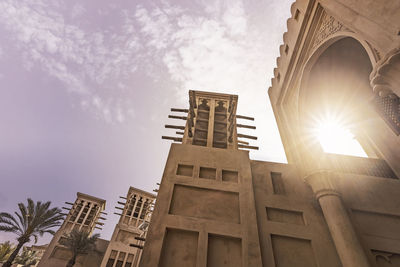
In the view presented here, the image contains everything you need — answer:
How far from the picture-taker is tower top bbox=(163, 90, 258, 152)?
873 cm

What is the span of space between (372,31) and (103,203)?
35.0 metres

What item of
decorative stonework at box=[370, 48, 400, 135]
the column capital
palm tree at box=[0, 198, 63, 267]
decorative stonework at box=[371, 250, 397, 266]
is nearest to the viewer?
decorative stonework at box=[370, 48, 400, 135]

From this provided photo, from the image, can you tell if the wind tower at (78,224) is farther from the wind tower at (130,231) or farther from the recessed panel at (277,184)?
the recessed panel at (277,184)

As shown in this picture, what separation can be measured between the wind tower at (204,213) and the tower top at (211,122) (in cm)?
176

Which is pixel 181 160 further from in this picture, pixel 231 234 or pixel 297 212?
pixel 297 212

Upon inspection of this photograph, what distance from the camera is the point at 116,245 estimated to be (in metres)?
23.8

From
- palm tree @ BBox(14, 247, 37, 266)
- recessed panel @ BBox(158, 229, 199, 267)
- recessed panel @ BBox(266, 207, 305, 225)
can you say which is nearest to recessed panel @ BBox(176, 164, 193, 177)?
recessed panel @ BBox(158, 229, 199, 267)

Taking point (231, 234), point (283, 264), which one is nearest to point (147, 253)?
point (231, 234)

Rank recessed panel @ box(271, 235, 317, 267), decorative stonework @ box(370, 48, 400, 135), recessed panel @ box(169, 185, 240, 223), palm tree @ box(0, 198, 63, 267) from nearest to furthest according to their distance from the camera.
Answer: decorative stonework @ box(370, 48, 400, 135), recessed panel @ box(271, 235, 317, 267), recessed panel @ box(169, 185, 240, 223), palm tree @ box(0, 198, 63, 267)

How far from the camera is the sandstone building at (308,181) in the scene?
448 centimetres

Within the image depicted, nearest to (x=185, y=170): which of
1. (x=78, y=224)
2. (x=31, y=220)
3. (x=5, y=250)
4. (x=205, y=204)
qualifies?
(x=205, y=204)

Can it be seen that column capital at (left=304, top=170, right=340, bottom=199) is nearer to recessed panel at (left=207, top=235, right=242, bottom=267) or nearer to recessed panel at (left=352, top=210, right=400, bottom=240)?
recessed panel at (left=352, top=210, right=400, bottom=240)

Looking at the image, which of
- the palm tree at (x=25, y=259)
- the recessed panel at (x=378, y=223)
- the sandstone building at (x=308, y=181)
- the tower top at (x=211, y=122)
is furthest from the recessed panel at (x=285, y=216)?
the palm tree at (x=25, y=259)

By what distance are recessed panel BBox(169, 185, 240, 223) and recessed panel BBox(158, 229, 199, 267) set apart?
1.70ft
